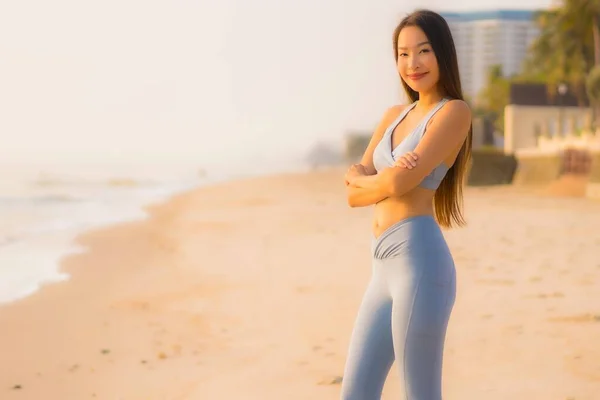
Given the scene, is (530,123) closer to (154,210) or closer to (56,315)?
(154,210)

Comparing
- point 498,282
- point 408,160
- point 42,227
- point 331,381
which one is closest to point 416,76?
point 408,160

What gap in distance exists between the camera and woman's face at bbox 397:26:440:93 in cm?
289

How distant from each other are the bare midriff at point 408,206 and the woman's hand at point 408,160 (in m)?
0.14

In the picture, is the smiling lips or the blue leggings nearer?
the blue leggings

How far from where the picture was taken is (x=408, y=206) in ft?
9.36

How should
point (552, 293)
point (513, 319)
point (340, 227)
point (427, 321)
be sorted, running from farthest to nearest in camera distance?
point (340, 227)
point (552, 293)
point (513, 319)
point (427, 321)

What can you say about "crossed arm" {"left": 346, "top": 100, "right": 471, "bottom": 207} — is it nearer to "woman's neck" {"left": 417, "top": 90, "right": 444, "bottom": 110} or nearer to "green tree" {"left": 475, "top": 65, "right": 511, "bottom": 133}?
"woman's neck" {"left": 417, "top": 90, "right": 444, "bottom": 110}

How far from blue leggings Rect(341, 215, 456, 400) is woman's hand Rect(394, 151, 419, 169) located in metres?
0.20

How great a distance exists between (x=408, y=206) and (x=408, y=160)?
191 mm

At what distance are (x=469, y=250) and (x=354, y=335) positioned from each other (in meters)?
8.69

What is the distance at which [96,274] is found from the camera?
472 inches

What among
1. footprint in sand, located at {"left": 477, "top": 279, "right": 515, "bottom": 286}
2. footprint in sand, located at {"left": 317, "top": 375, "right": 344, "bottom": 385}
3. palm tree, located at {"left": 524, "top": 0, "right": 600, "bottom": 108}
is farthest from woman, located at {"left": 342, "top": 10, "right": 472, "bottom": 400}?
palm tree, located at {"left": 524, "top": 0, "right": 600, "bottom": 108}

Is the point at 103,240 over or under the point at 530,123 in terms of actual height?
over

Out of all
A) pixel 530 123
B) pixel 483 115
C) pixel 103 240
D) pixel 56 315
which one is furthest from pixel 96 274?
pixel 483 115
